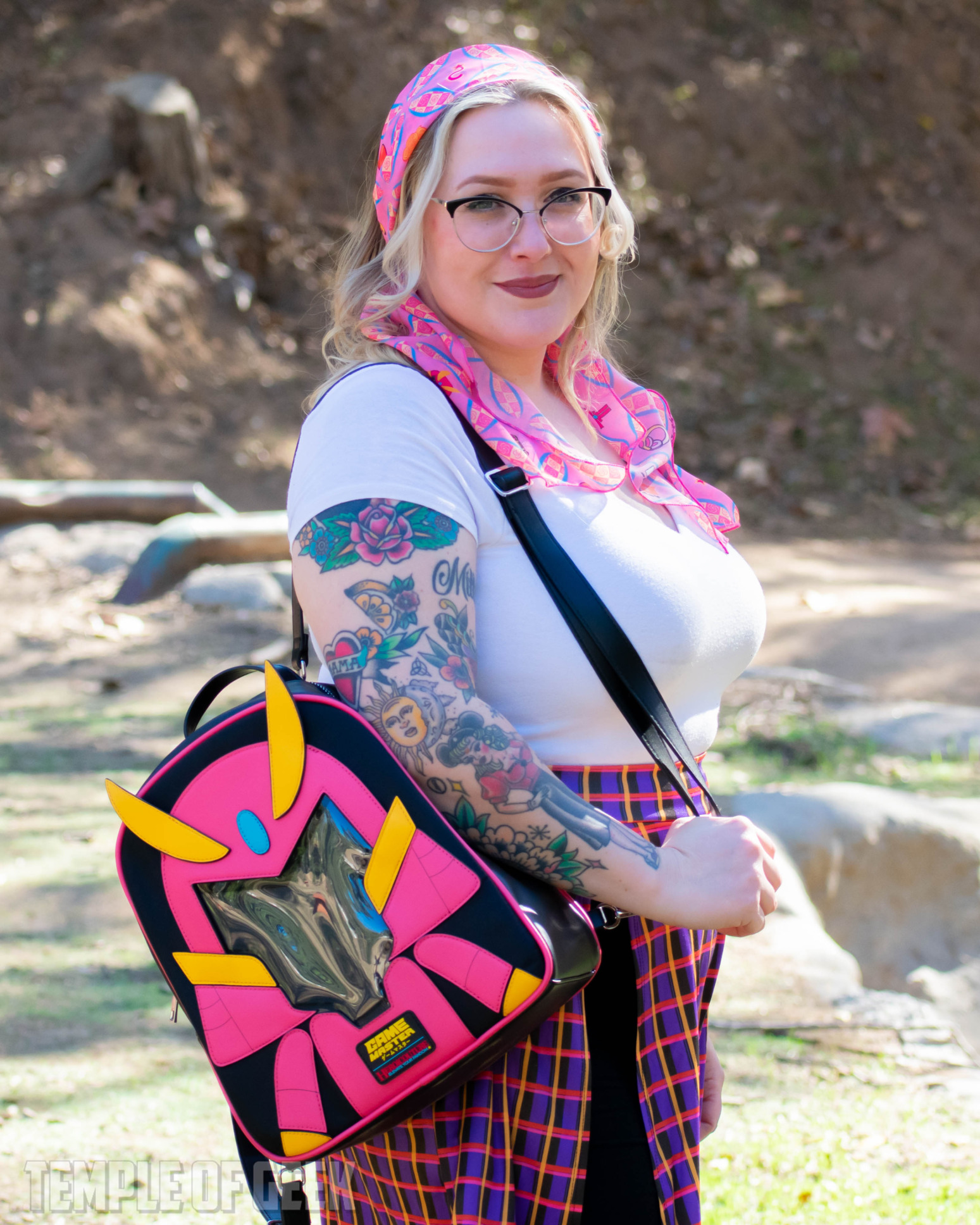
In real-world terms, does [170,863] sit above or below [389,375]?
below

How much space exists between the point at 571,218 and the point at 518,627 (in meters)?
0.54

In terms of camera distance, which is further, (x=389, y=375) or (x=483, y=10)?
(x=483, y=10)

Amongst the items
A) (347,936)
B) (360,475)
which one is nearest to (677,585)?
(360,475)

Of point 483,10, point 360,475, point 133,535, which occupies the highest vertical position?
point 360,475

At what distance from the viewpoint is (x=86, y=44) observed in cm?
1159

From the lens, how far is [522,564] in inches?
50.2

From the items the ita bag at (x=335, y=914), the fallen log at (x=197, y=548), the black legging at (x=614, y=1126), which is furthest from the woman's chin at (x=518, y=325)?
the fallen log at (x=197, y=548)

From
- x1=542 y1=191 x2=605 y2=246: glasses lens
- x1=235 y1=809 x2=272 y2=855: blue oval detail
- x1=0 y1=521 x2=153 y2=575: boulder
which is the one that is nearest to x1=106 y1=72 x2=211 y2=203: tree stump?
x1=0 y1=521 x2=153 y2=575: boulder

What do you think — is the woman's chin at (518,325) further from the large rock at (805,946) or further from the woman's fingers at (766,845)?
the large rock at (805,946)

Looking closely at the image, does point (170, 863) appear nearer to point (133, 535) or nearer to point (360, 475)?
point (360, 475)

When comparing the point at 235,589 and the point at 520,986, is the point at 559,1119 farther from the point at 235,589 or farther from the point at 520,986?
the point at 235,589

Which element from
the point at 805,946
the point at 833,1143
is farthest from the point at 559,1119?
the point at 805,946

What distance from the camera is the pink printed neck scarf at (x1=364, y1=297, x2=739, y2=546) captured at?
133 centimetres

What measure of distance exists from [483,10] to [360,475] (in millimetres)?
13349
